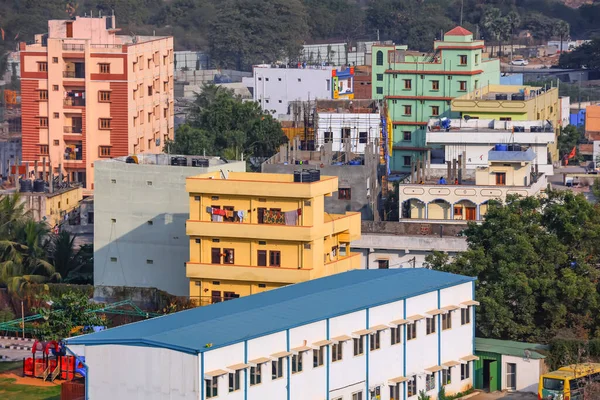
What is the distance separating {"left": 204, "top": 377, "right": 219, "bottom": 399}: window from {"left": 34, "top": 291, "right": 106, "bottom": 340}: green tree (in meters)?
11.3

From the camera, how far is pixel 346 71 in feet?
341

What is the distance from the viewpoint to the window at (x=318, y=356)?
39188 mm

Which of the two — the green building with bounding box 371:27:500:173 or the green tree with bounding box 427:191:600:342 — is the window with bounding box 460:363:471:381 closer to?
the green tree with bounding box 427:191:600:342

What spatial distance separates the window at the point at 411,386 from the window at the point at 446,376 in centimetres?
110

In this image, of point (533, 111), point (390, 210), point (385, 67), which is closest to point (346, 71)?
point (385, 67)

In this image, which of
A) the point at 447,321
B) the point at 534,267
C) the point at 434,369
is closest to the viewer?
the point at 434,369

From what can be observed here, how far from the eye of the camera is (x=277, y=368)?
38.1 metres

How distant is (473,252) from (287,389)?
Answer: 33.8 ft

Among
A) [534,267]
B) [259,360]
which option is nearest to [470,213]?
[534,267]

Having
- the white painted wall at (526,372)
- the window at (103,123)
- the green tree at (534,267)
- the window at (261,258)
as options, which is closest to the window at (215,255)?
the window at (261,258)

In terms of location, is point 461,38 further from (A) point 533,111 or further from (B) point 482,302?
(B) point 482,302

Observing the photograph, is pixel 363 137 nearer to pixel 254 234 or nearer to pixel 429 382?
pixel 254 234

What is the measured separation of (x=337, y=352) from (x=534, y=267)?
8.72 meters

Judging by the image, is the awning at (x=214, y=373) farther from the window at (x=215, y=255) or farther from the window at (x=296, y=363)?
the window at (x=215, y=255)
